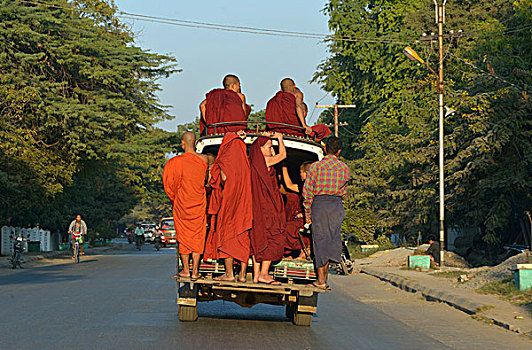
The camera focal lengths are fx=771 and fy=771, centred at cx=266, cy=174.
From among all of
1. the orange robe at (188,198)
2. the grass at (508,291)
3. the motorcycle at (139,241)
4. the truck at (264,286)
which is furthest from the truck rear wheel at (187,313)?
the motorcycle at (139,241)

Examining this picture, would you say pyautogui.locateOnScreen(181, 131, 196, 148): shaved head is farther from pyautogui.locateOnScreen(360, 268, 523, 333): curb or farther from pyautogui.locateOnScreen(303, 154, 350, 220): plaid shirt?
pyautogui.locateOnScreen(360, 268, 523, 333): curb

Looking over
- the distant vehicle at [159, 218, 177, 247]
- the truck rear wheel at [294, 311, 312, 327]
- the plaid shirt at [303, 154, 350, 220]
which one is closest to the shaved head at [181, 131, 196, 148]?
the plaid shirt at [303, 154, 350, 220]

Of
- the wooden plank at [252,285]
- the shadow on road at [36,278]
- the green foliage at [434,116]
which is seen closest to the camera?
the wooden plank at [252,285]

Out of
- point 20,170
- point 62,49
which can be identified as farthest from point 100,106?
point 20,170

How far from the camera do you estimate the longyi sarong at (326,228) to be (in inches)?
412

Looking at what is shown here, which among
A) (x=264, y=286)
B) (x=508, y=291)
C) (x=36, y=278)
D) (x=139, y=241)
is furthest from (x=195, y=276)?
(x=139, y=241)

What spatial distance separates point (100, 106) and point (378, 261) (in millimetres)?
→ 15753

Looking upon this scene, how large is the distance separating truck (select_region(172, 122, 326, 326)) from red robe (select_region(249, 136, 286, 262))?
0.84 ft

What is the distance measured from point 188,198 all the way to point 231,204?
64 cm

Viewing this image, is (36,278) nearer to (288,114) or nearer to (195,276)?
(288,114)

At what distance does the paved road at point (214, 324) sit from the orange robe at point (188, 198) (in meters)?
1.19

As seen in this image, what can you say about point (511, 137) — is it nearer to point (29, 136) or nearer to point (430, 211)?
point (430, 211)

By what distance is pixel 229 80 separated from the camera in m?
11.9

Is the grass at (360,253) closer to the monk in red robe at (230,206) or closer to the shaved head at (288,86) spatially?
the shaved head at (288,86)
